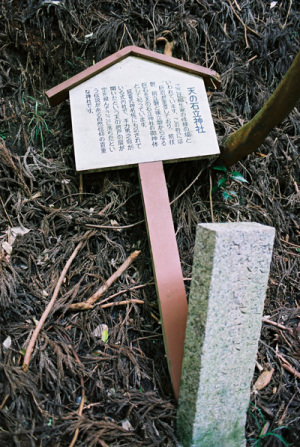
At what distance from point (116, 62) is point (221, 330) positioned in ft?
7.69

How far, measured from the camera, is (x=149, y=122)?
343 centimetres

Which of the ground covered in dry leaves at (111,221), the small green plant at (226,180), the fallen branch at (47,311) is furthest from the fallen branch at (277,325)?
the fallen branch at (47,311)

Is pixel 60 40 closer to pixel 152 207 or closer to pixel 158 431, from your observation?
pixel 152 207

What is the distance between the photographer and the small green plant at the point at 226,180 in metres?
3.76

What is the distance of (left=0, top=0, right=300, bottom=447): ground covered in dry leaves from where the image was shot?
8.93 ft

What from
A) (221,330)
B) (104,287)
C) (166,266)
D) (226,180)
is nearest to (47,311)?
(104,287)

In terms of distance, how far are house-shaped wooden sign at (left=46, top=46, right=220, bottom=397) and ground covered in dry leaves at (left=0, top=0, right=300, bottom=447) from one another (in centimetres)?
31

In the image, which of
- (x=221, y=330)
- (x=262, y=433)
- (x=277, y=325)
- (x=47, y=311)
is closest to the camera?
(x=221, y=330)

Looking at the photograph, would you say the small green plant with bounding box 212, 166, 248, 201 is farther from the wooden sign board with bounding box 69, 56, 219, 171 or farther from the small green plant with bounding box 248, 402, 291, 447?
the small green plant with bounding box 248, 402, 291, 447

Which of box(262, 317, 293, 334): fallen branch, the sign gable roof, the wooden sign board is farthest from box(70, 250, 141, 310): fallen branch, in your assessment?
the sign gable roof

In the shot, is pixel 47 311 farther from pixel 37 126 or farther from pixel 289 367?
pixel 289 367

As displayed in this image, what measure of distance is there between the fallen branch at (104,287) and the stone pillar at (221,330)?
808 millimetres

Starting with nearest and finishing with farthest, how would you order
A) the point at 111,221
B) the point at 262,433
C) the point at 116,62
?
the point at 262,433 < the point at 111,221 < the point at 116,62

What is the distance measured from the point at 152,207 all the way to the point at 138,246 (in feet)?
1.31
